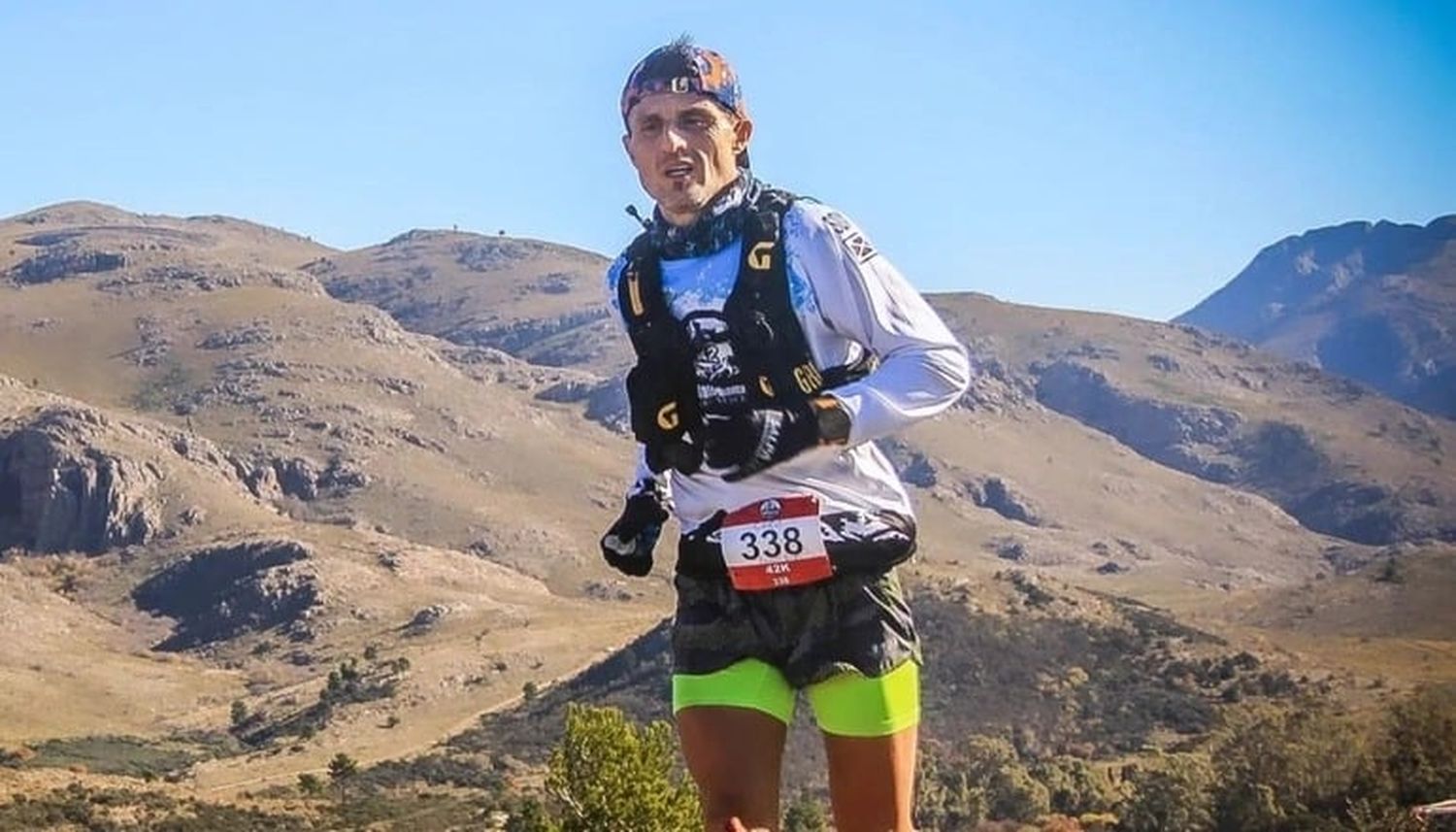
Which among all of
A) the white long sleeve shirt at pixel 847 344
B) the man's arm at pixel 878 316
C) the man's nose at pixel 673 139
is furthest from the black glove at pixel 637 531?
the man's nose at pixel 673 139

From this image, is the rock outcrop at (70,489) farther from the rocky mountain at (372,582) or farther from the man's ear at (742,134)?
the man's ear at (742,134)

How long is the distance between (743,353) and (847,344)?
33 cm

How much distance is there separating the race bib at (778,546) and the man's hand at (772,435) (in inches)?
5.3

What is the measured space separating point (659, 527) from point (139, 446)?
159274 mm

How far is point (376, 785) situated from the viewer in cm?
7525

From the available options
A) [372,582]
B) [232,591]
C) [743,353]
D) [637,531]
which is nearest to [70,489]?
[232,591]

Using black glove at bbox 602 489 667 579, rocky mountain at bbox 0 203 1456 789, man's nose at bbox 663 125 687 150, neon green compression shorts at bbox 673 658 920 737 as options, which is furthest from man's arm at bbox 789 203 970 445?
rocky mountain at bbox 0 203 1456 789

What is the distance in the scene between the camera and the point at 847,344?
4.37 m

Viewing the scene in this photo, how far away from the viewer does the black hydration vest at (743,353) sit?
4.24 meters

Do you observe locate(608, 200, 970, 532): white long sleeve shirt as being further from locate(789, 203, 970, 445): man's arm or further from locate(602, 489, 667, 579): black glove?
locate(602, 489, 667, 579): black glove

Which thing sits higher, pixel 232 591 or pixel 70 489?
pixel 70 489

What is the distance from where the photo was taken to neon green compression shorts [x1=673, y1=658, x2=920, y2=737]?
4095mm

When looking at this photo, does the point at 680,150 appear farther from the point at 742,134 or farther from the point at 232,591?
the point at 232,591

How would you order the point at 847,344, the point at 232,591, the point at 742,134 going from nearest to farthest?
the point at 847,344 → the point at 742,134 → the point at 232,591
